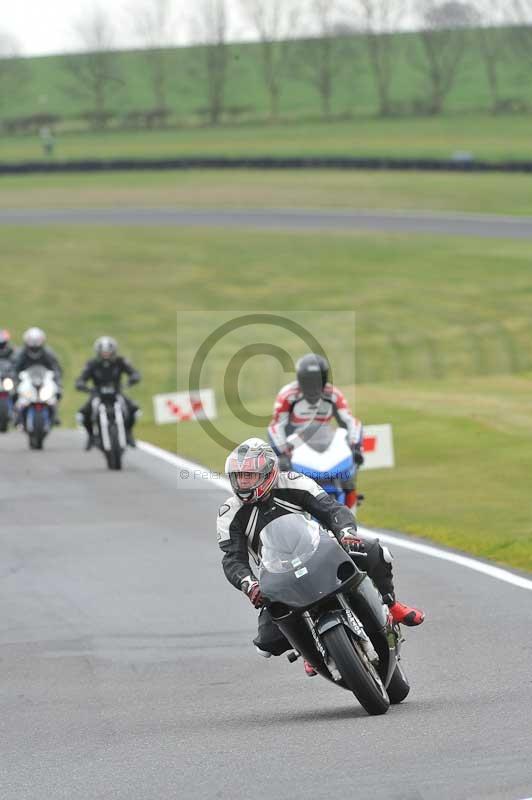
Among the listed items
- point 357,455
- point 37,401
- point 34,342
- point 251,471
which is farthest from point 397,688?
point 34,342

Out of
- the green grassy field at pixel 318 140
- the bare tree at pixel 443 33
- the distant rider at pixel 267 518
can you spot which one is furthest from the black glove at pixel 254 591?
the bare tree at pixel 443 33

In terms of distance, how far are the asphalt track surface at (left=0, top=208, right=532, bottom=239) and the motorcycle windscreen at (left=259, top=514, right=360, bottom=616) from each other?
43.0m

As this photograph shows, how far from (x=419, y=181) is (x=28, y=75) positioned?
6524 cm

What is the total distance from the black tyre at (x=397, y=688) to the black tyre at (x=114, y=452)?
1262 centimetres

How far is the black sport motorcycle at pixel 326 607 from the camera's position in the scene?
7281 millimetres

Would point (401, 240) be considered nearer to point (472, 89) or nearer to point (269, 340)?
point (269, 340)

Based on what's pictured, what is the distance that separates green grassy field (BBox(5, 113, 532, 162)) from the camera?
72.7 metres

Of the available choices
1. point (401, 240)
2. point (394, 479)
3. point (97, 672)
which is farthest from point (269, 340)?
point (97, 672)

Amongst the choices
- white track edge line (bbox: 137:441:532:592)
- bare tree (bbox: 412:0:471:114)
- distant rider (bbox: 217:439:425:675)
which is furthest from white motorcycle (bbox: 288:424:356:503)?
bare tree (bbox: 412:0:471:114)

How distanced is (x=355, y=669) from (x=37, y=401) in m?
15.7

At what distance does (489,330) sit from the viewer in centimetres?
3647

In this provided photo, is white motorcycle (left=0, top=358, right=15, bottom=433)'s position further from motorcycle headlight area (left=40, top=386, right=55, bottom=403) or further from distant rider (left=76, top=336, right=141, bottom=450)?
distant rider (left=76, top=336, right=141, bottom=450)

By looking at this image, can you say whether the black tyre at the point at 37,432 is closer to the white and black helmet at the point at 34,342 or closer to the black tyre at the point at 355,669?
the white and black helmet at the point at 34,342

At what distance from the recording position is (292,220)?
5519 centimetres
